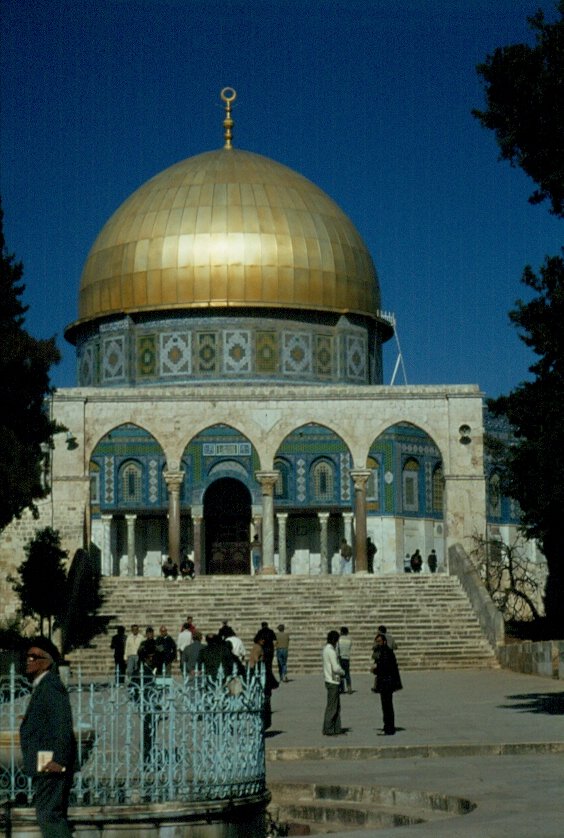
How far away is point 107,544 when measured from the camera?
38.2 m

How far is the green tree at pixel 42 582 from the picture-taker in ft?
88.4

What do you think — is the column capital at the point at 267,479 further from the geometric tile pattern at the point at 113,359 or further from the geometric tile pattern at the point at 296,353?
the geometric tile pattern at the point at 113,359

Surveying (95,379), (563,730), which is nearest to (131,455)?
(95,379)

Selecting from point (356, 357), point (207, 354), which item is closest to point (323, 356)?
point (356, 357)

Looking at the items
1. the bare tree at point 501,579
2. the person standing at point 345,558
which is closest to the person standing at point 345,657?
the bare tree at point 501,579

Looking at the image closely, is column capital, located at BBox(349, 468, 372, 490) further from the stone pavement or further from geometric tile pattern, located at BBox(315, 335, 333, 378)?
the stone pavement

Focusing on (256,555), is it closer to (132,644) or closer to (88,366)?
(88,366)

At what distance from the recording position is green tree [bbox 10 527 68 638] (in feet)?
88.4

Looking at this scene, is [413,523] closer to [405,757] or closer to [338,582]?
[338,582]

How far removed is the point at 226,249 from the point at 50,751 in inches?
1291

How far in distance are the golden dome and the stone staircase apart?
13.0m

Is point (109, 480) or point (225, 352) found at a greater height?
point (225, 352)

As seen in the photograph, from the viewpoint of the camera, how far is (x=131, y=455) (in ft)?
126

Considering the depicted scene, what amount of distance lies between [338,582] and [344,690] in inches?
274
